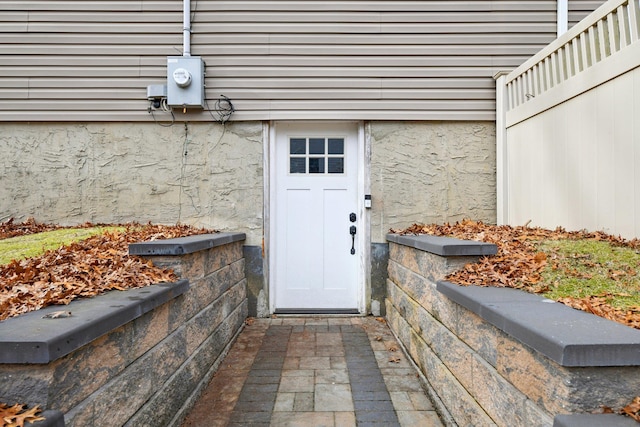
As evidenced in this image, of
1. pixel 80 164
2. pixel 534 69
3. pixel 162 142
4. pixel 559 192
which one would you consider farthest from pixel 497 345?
pixel 80 164

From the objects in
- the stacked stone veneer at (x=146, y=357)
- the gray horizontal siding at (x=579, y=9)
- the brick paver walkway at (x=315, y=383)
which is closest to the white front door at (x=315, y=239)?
the brick paver walkway at (x=315, y=383)

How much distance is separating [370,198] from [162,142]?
259 cm

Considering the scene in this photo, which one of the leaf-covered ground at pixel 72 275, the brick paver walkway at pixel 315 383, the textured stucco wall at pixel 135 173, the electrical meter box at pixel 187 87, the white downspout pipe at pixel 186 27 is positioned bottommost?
the brick paver walkway at pixel 315 383

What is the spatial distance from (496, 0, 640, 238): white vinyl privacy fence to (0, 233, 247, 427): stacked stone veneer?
127 inches

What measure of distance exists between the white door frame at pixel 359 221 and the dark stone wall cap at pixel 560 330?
2619mm

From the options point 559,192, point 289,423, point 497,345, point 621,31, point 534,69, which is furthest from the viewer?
point 534,69

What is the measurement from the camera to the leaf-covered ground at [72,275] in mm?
1872

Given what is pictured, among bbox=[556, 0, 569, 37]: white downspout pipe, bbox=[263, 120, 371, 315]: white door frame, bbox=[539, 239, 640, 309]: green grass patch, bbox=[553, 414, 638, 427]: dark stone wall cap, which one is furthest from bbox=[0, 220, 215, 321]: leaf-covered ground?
bbox=[556, 0, 569, 37]: white downspout pipe

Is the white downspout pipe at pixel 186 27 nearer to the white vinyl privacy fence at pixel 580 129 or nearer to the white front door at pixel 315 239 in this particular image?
the white front door at pixel 315 239

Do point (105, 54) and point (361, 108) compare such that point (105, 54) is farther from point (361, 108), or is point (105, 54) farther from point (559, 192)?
point (559, 192)

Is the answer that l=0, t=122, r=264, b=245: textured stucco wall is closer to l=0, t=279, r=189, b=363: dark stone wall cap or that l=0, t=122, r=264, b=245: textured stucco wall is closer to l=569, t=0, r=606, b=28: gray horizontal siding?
l=0, t=279, r=189, b=363: dark stone wall cap

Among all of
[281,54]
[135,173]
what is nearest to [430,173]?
[281,54]

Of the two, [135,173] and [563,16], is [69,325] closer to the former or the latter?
[135,173]

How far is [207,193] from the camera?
4.71 meters
